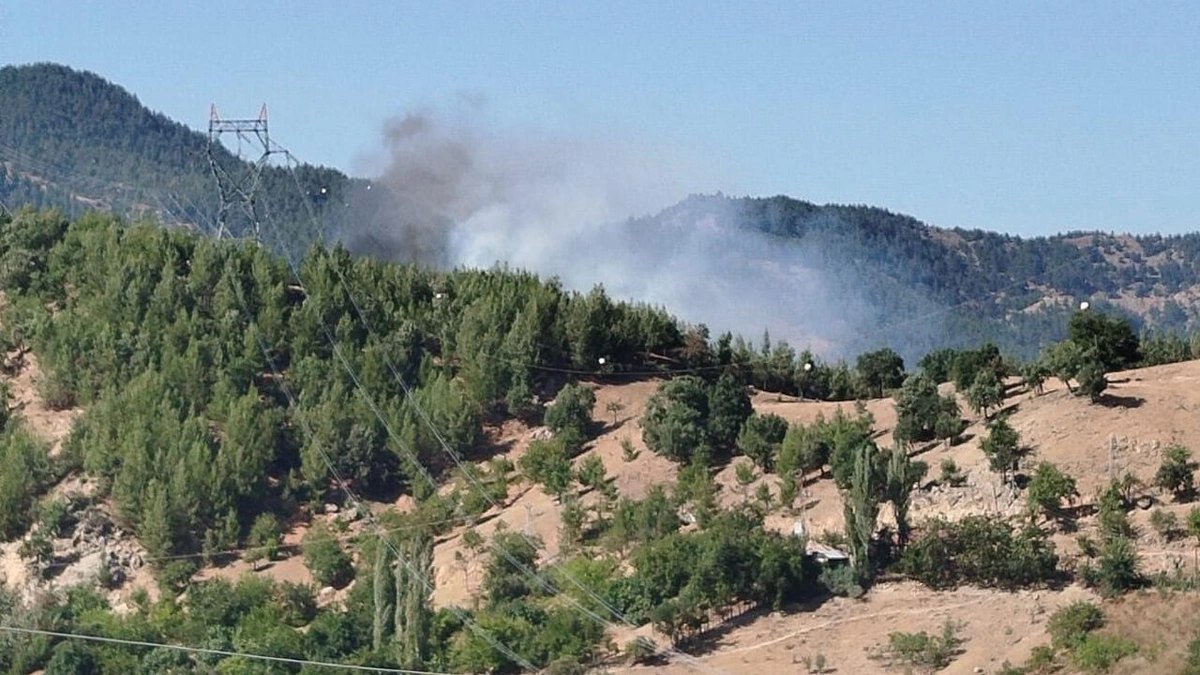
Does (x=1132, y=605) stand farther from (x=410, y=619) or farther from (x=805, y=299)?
(x=805, y=299)

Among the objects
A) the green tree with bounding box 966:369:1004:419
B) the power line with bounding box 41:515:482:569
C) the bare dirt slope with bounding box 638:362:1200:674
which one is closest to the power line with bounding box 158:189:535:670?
the power line with bounding box 41:515:482:569

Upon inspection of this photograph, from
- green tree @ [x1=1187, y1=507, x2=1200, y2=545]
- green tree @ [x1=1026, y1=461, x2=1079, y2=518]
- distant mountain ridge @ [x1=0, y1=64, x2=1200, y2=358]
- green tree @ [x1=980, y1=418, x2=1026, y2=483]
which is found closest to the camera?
green tree @ [x1=1187, y1=507, x2=1200, y2=545]

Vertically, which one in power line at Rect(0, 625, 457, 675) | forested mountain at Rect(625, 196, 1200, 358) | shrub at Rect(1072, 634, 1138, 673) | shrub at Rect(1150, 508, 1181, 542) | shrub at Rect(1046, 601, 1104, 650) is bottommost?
shrub at Rect(1072, 634, 1138, 673)

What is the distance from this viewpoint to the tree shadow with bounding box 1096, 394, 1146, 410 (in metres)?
68.7

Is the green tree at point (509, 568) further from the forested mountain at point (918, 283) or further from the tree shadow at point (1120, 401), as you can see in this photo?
the forested mountain at point (918, 283)

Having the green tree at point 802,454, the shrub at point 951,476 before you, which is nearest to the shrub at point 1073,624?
the shrub at point 951,476

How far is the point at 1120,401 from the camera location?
69000mm

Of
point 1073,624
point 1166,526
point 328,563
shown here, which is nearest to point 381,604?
point 328,563

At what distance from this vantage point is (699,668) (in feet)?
200

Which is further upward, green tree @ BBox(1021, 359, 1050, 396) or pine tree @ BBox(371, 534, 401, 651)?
green tree @ BBox(1021, 359, 1050, 396)

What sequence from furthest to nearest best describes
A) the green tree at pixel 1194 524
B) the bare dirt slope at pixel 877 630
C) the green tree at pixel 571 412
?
Answer: the green tree at pixel 571 412, the green tree at pixel 1194 524, the bare dirt slope at pixel 877 630

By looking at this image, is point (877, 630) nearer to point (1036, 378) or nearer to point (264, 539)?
point (1036, 378)

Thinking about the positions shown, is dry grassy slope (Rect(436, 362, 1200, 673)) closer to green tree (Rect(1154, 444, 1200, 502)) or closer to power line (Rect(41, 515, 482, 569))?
green tree (Rect(1154, 444, 1200, 502))

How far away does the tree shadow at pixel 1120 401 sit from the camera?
68.7 metres
